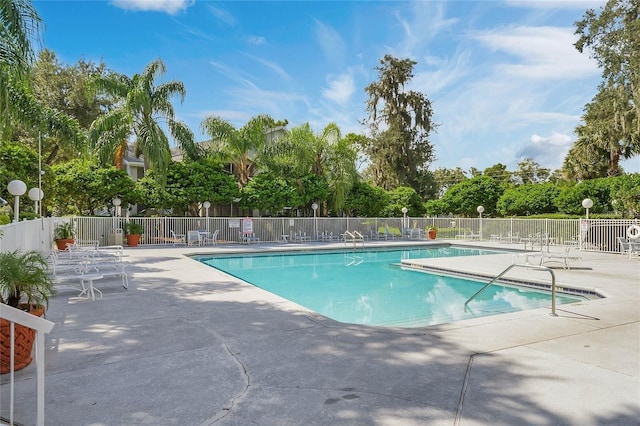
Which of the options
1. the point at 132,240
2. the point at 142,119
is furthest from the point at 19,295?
the point at 142,119

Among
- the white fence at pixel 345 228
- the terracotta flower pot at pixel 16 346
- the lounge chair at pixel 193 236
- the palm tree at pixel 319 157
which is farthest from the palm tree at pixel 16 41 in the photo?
the palm tree at pixel 319 157

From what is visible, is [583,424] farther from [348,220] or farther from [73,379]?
[348,220]

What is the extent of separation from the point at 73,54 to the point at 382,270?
26509 mm

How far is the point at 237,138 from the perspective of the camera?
2503 cm

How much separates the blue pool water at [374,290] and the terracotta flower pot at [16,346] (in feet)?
18.0

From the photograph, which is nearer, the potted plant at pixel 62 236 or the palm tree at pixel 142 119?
the potted plant at pixel 62 236

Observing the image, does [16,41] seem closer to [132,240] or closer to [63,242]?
[63,242]

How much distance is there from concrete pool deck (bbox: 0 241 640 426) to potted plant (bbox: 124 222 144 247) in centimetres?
1375

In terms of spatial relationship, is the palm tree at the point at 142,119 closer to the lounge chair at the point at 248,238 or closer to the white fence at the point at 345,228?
the white fence at the point at 345,228

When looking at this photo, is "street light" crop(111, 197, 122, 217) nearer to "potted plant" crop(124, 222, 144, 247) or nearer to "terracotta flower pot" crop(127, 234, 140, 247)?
"potted plant" crop(124, 222, 144, 247)

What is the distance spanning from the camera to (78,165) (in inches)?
819

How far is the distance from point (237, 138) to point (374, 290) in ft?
53.9

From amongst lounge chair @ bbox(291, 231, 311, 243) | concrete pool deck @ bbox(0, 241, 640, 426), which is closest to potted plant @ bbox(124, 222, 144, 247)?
lounge chair @ bbox(291, 231, 311, 243)

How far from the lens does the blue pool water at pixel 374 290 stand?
8781mm
